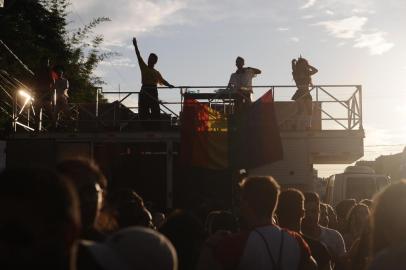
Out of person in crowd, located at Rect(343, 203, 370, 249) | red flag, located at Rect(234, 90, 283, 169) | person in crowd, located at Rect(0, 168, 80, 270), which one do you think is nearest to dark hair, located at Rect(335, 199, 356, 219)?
→ red flag, located at Rect(234, 90, 283, 169)

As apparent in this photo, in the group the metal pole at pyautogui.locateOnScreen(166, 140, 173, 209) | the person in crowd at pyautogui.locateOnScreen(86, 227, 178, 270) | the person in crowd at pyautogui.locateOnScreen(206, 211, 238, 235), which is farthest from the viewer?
the metal pole at pyautogui.locateOnScreen(166, 140, 173, 209)

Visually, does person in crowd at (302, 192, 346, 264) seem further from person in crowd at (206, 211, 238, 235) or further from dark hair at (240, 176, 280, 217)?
dark hair at (240, 176, 280, 217)

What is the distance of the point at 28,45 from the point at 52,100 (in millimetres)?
10910

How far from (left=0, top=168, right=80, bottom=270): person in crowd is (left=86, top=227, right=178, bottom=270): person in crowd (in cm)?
48

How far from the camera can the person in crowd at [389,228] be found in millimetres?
3152

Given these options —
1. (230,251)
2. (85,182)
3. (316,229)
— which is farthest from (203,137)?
(85,182)

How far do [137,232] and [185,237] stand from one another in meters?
1.95

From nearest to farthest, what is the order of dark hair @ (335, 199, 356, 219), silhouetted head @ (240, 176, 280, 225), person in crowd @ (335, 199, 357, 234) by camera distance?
1. silhouetted head @ (240, 176, 280, 225)
2. person in crowd @ (335, 199, 357, 234)
3. dark hair @ (335, 199, 356, 219)

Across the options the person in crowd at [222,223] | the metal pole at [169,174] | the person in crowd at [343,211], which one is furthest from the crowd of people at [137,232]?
the metal pole at [169,174]

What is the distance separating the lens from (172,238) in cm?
440

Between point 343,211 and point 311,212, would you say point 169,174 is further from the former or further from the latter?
point 311,212

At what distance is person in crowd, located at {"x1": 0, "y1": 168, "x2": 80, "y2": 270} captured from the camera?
169 centimetres

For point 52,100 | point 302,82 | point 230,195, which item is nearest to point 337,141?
point 302,82

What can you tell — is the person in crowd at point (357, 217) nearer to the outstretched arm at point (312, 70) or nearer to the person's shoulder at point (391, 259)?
the person's shoulder at point (391, 259)
